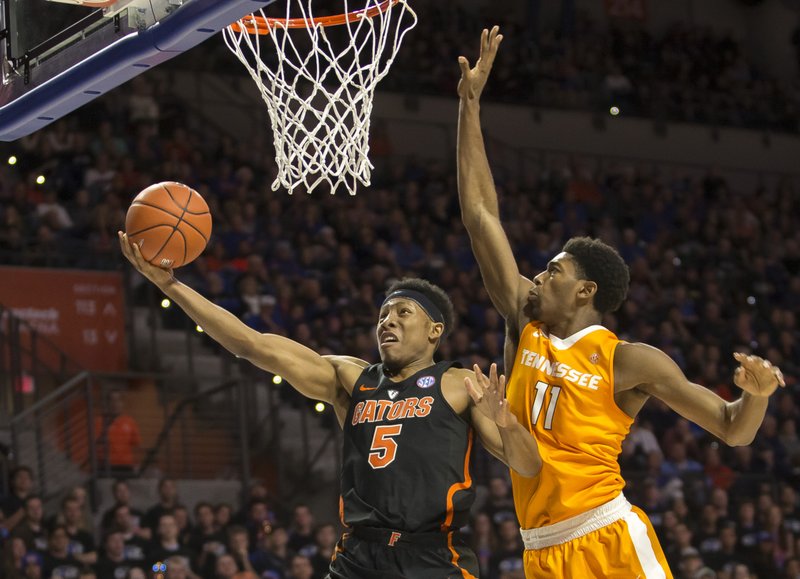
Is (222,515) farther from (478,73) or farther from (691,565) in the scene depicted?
(478,73)

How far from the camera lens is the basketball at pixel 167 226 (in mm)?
4539

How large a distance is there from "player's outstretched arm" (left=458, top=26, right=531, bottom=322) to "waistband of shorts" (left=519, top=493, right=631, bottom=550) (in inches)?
30.4

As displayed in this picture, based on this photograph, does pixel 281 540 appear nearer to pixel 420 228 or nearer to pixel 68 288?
pixel 68 288

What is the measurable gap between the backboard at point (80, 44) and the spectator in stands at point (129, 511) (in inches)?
148

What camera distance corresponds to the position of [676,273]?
1498 cm

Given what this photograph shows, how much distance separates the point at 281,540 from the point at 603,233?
284 inches

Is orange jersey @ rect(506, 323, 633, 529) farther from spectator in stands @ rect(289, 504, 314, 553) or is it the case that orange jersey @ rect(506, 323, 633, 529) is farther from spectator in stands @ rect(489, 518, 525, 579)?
spectator in stands @ rect(489, 518, 525, 579)

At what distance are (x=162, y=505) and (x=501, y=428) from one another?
5271 mm

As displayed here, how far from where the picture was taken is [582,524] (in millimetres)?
4371

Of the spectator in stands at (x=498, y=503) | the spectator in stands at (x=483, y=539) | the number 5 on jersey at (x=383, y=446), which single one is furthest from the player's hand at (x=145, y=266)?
the spectator in stands at (x=498, y=503)

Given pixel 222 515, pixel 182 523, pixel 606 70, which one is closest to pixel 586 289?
pixel 182 523

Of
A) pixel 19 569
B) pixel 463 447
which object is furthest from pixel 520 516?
pixel 19 569

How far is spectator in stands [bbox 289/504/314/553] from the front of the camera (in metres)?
9.21

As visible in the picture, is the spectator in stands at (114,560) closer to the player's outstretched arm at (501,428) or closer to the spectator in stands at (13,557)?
the spectator in stands at (13,557)
